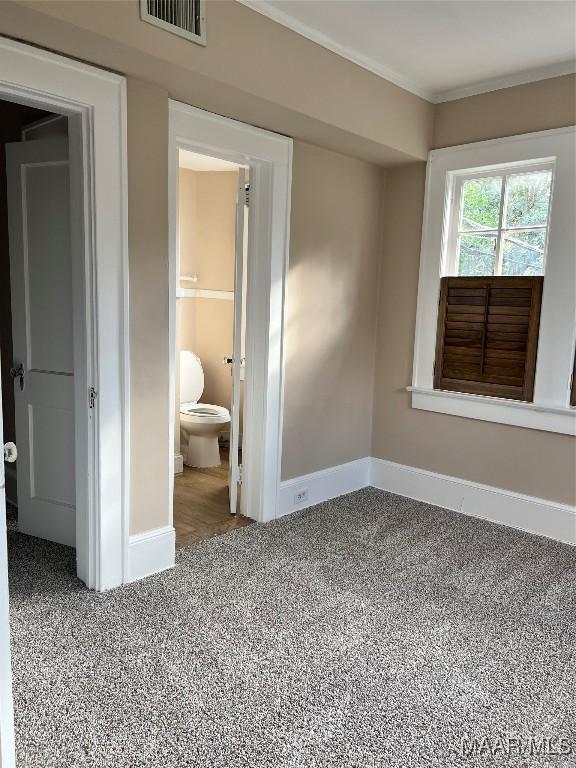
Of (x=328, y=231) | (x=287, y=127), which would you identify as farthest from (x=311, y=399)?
(x=287, y=127)

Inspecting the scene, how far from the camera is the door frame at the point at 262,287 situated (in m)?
2.98

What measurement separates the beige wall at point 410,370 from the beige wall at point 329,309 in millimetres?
118

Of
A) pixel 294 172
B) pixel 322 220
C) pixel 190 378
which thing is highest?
pixel 294 172

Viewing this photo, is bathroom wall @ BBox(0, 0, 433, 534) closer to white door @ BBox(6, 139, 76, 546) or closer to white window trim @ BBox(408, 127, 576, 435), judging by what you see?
white window trim @ BBox(408, 127, 576, 435)

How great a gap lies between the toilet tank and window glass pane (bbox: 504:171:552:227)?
2612 mm

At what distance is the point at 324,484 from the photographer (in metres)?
3.88

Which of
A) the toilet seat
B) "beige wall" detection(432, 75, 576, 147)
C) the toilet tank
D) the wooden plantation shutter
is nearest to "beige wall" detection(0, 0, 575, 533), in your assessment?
"beige wall" detection(432, 75, 576, 147)

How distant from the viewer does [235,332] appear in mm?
3473

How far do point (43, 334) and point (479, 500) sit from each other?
272cm

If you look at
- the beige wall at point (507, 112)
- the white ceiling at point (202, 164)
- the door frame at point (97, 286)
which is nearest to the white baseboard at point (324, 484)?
the door frame at point (97, 286)

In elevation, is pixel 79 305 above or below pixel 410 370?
above

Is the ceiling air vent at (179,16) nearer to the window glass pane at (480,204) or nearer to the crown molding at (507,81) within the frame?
the crown molding at (507,81)

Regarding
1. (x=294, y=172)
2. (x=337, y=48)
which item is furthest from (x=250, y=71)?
(x=294, y=172)

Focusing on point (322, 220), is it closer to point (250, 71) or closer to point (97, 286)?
point (250, 71)
